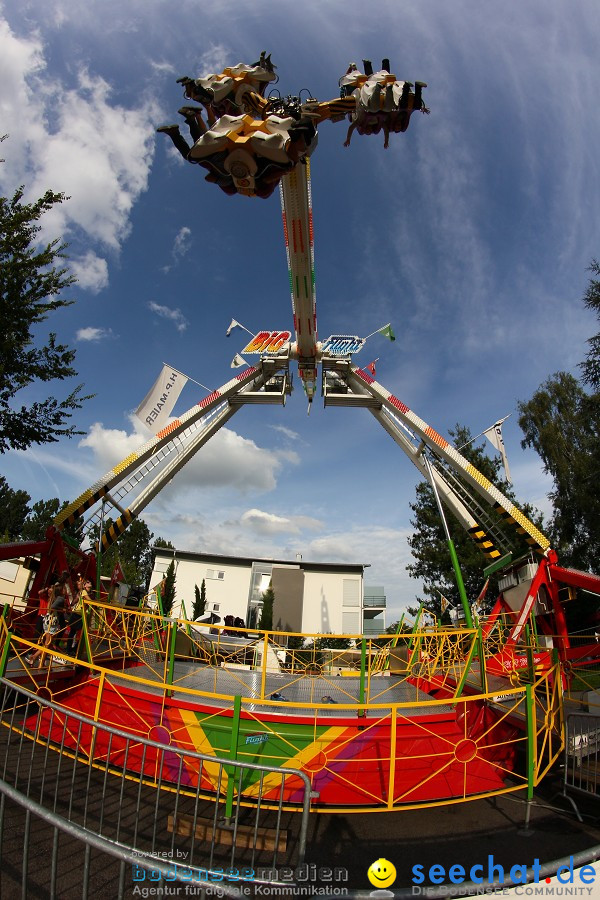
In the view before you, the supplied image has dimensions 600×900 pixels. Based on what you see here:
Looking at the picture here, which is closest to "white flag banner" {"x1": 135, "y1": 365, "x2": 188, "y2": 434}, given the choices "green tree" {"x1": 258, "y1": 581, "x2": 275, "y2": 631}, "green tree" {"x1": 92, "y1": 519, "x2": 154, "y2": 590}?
"green tree" {"x1": 258, "y1": 581, "x2": 275, "y2": 631}

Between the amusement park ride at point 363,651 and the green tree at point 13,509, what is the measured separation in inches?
2387

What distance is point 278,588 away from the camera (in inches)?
1174

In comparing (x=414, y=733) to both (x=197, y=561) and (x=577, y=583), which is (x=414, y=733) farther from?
(x=197, y=561)

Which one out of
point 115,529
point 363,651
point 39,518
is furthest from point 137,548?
point 363,651

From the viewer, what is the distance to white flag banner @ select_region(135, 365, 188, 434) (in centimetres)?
1535

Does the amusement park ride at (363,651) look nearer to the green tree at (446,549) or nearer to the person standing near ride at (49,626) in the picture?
the person standing near ride at (49,626)

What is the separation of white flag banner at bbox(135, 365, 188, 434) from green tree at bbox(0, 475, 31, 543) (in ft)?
197

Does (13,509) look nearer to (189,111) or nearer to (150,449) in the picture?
(150,449)

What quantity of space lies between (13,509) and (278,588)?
55.1m

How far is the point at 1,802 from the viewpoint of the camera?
2.80 m

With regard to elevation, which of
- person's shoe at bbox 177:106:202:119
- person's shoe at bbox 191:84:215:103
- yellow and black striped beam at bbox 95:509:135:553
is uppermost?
person's shoe at bbox 191:84:215:103

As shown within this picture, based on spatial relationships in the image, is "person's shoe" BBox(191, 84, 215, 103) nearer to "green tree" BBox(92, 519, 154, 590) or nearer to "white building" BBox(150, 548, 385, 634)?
"white building" BBox(150, 548, 385, 634)

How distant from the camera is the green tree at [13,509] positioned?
63.7m

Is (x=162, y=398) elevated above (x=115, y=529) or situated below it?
above
